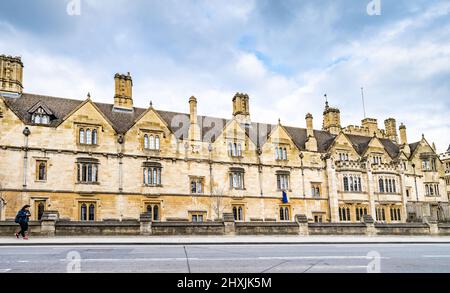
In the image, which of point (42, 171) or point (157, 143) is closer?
point (42, 171)

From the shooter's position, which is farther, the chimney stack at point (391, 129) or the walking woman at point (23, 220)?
the chimney stack at point (391, 129)

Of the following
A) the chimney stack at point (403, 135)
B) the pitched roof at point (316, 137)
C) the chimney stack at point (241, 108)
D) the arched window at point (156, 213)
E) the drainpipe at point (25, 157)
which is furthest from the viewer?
the chimney stack at point (403, 135)

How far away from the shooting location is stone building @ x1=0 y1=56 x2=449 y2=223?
3031 centimetres

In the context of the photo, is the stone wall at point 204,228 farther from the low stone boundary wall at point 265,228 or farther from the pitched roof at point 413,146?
the pitched roof at point 413,146

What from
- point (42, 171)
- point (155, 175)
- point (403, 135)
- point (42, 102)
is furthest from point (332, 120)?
point (42, 171)

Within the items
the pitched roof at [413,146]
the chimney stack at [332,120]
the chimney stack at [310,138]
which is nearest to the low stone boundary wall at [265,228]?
the chimney stack at [310,138]

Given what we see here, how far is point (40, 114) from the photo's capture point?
31469 mm

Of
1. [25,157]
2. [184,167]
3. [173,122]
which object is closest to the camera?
[25,157]

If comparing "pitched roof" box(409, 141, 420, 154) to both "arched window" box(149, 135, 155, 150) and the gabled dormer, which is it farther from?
the gabled dormer

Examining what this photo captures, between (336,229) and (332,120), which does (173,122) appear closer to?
(336,229)

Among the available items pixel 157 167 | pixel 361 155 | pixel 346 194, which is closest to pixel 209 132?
pixel 157 167

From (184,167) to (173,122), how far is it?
5.32m

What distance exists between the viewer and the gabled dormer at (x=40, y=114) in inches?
1226

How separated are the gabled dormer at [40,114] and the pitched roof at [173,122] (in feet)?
0.97
